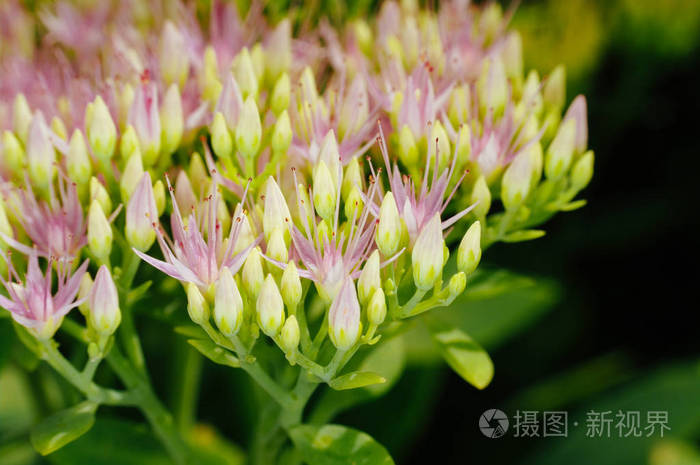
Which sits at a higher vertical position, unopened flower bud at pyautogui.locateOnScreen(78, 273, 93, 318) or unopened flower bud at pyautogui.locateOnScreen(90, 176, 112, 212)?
unopened flower bud at pyautogui.locateOnScreen(90, 176, 112, 212)

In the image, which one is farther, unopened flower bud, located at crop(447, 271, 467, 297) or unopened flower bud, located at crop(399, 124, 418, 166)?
unopened flower bud, located at crop(399, 124, 418, 166)

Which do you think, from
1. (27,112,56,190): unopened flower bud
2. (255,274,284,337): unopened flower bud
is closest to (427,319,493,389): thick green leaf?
(255,274,284,337): unopened flower bud

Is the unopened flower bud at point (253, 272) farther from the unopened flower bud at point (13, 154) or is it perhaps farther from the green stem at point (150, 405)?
the unopened flower bud at point (13, 154)

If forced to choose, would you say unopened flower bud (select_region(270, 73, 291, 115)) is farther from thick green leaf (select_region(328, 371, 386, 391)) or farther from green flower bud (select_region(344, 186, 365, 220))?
thick green leaf (select_region(328, 371, 386, 391))

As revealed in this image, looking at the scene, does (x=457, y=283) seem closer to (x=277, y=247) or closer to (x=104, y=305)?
(x=277, y=247)

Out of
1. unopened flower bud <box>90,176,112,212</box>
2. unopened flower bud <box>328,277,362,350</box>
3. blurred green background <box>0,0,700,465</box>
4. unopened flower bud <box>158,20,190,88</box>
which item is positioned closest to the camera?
unopened flower bud <box>328,277,362,350</box>

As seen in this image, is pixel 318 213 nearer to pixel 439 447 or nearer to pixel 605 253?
pixel 439 447

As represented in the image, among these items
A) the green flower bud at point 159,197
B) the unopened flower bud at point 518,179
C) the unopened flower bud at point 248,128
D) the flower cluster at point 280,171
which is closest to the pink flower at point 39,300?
the flower cluster at point 280,171
